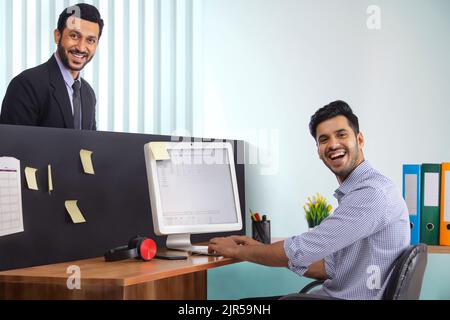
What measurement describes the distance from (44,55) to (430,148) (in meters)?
2.15

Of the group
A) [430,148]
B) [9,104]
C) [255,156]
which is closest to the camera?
[9,104]

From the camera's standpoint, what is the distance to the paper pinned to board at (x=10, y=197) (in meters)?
2.10

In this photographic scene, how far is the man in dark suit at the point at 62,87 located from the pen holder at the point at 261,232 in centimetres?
88

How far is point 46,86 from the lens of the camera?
290 centimetres

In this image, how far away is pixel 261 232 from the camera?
→ 2.88 meters

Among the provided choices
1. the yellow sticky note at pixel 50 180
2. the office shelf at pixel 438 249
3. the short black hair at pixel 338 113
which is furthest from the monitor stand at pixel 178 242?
the office shelf at pixel 438 249

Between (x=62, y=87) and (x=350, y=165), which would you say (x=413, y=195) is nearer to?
(x=350, y=165)

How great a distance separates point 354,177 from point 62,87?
1377 mm

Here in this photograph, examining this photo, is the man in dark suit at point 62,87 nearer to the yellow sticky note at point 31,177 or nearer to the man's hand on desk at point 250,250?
the yellow sticky note at point 31,177

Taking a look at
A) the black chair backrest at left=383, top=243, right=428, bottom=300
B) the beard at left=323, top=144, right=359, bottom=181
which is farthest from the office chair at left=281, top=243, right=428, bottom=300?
the beard at left=323, top=144, right=359, bottom=181

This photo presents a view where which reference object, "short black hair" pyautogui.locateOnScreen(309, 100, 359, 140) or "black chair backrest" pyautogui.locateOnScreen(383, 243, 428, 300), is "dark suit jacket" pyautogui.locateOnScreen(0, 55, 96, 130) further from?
"black chair backrest" pyautogui.locateOnScreen(383, 243, 428, 300)

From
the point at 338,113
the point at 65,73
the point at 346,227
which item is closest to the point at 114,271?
the point at 346,227
